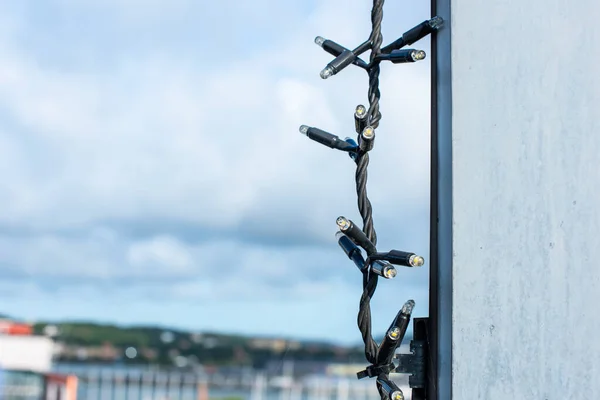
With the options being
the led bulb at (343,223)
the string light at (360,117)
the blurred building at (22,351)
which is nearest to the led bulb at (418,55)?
the string light at (360,117)

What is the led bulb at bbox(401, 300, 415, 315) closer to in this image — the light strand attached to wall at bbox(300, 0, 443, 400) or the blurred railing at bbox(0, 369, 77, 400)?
the light strand attached to wall at bbox(300, 0, 443, 400)

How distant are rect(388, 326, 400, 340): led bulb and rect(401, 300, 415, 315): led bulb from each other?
0.03 m

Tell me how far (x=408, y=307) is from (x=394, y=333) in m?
0.04

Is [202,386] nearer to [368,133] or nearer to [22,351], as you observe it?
[22,351]

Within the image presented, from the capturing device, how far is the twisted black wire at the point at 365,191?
112cm

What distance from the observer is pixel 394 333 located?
110cm

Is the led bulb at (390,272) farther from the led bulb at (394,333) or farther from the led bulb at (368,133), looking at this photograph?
the led bulb at (368,133)

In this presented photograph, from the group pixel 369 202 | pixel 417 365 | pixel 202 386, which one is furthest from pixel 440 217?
pixel 202 386

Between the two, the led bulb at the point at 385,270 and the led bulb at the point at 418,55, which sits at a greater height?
the led bulb at the point at 418,55
